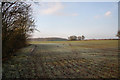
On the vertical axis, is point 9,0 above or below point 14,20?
above

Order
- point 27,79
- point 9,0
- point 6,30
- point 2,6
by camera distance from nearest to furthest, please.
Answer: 1. point 27,79
2. point 2,6
3. point 9,0
4. point 6,30

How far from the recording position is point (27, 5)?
17.7 feet

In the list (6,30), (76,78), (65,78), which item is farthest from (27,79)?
(6,30)

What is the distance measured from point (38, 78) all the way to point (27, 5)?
4.53 meters

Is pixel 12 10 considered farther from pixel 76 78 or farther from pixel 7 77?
pixel 76 78

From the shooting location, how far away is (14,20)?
5562 mm

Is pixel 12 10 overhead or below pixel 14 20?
overhead

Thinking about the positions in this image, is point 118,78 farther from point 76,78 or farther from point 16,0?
point 16,0

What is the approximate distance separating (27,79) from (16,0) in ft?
14.4

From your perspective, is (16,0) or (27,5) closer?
(16,0)

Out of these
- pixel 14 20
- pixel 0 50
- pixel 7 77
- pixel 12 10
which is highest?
pixel 12 10

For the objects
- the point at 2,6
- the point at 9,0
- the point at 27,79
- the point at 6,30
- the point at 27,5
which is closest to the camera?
the point at 27,79

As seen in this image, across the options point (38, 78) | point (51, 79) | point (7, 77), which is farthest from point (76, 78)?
point (7, 77)

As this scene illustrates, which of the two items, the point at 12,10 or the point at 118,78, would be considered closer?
the point at 118,78
